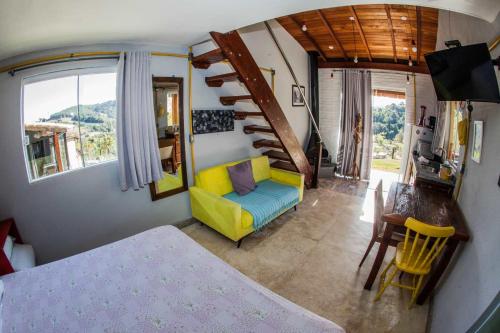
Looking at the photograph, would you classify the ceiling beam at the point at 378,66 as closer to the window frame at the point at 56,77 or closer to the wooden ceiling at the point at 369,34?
the wooden ceiling at the point at 369,34

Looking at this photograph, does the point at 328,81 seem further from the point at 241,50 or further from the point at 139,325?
the point at 139,325

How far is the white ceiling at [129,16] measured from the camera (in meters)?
1.09

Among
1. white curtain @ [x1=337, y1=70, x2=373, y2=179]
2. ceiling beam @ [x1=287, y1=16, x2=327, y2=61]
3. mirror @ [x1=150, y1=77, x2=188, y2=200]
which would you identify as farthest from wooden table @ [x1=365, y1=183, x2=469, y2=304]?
ceiling beam @ [x1=287, y1=16, x2=327, y2=61]

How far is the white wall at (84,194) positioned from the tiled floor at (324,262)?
2.56 feet

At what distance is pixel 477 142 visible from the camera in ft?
5.75

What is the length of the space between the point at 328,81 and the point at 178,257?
16.9 ft

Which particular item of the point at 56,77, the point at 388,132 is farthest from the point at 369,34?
the point at 56,77

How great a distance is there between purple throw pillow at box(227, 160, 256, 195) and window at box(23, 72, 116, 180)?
150 cm

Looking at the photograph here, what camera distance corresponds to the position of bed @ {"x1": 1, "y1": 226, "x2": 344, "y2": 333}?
109cm

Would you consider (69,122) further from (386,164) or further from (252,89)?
(386,164)

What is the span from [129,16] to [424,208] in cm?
285

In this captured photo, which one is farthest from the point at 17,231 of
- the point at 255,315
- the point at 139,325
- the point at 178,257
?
the point at 255,315

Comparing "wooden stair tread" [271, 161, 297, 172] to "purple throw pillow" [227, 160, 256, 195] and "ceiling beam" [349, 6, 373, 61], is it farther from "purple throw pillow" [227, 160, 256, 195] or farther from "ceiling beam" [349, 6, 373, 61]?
"ceiling beam" [349, 6, 373, 61]

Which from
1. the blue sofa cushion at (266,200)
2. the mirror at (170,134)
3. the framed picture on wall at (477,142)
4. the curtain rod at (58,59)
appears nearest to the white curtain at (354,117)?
the blue sofa cushion at (266,200)
